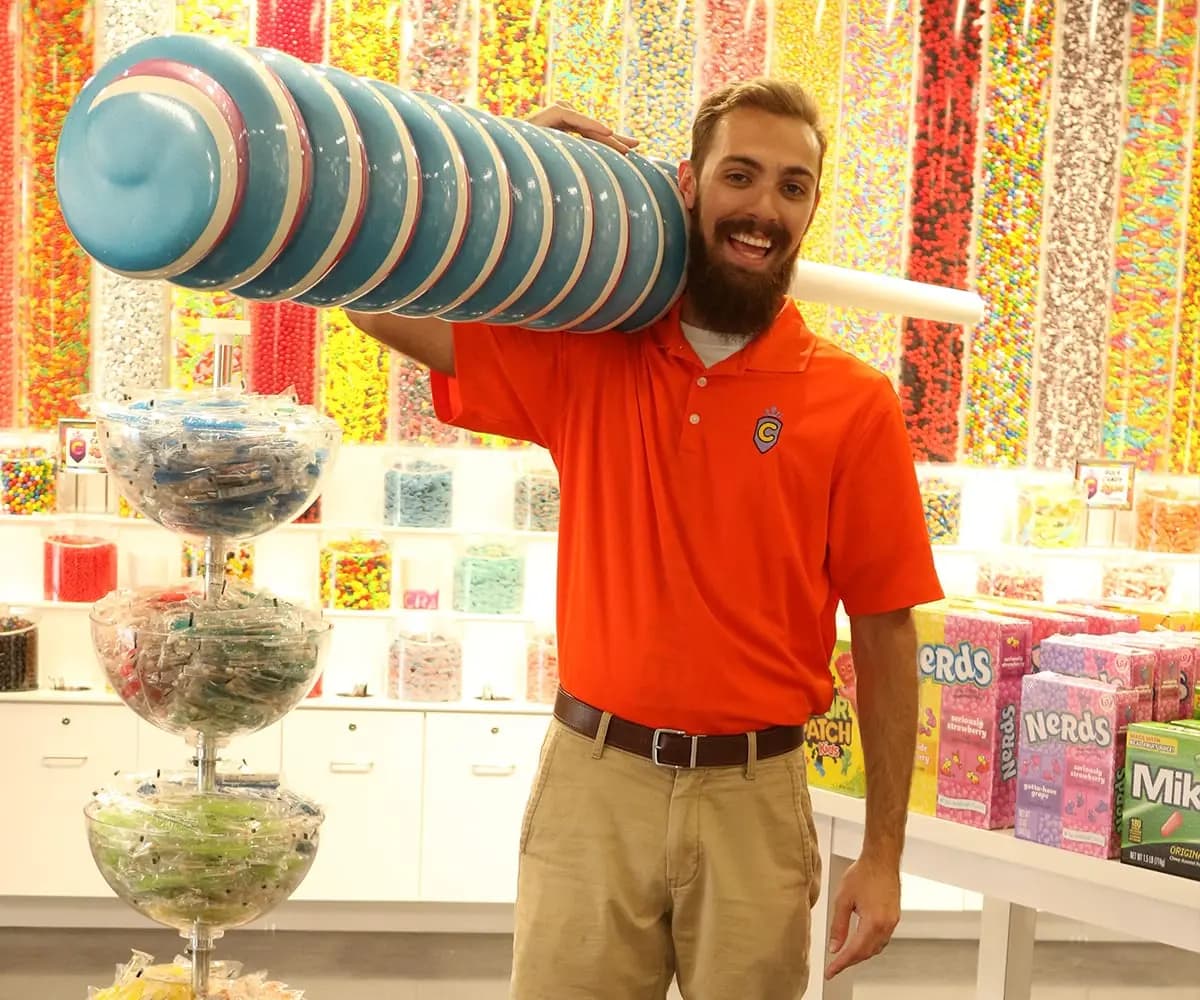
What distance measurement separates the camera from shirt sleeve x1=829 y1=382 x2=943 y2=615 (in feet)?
7.16

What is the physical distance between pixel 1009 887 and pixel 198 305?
11.4 feet

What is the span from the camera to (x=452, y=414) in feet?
7.25

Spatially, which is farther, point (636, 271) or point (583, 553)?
point (583, 553)

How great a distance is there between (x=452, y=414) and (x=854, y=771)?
127 cm

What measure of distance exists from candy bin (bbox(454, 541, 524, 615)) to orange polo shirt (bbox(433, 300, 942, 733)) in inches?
112

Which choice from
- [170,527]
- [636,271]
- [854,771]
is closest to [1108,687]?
[854,771]

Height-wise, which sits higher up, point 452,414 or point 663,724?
point 452,414

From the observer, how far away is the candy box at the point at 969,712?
272 centimetres

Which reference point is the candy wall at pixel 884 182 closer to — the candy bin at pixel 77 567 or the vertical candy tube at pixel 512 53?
the vertical candy tube at pixel 512 53

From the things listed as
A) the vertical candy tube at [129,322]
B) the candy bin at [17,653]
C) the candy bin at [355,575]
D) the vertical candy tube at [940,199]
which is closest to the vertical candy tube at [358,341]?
the candy bin at [355,575]

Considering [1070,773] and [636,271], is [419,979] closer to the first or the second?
[1070,773]

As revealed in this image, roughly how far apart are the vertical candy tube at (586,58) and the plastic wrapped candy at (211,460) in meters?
3.47

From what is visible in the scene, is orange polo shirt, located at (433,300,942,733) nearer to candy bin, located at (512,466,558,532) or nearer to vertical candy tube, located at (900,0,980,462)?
candy bin, located at (512,466,558,532)

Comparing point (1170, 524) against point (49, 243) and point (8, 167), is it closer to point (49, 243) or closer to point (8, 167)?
point (49, 243)
